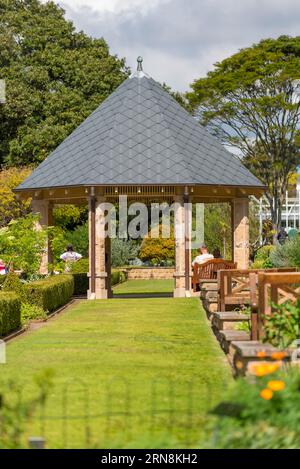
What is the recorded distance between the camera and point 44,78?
158ft

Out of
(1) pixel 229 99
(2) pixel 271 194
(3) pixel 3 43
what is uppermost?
(3) pixel 3 43

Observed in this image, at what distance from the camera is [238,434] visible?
6.01m

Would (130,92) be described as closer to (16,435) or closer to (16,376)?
(16,376)

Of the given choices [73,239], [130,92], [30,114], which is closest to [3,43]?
[30,114]

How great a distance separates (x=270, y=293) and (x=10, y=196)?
1354 inches

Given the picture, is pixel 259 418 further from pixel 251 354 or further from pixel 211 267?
pixel 211 267

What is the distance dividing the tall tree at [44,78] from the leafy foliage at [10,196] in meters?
2.16

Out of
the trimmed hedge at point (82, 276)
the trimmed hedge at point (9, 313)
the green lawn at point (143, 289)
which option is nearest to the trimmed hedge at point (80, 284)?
the trimmed hedge at point (82, 276)

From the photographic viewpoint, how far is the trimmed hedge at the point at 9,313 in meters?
15.8

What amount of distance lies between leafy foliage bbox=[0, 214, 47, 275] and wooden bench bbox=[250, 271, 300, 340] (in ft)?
43.8

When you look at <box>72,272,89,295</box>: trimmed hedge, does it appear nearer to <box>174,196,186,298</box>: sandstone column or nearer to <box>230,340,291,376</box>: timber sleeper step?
<box>174,196,186,298</box>: sandstone column

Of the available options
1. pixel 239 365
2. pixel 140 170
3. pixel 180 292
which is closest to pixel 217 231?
pixel 180 292

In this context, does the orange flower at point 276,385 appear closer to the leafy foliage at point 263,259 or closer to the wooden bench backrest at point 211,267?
the wooden bench backrest at point 211,267
